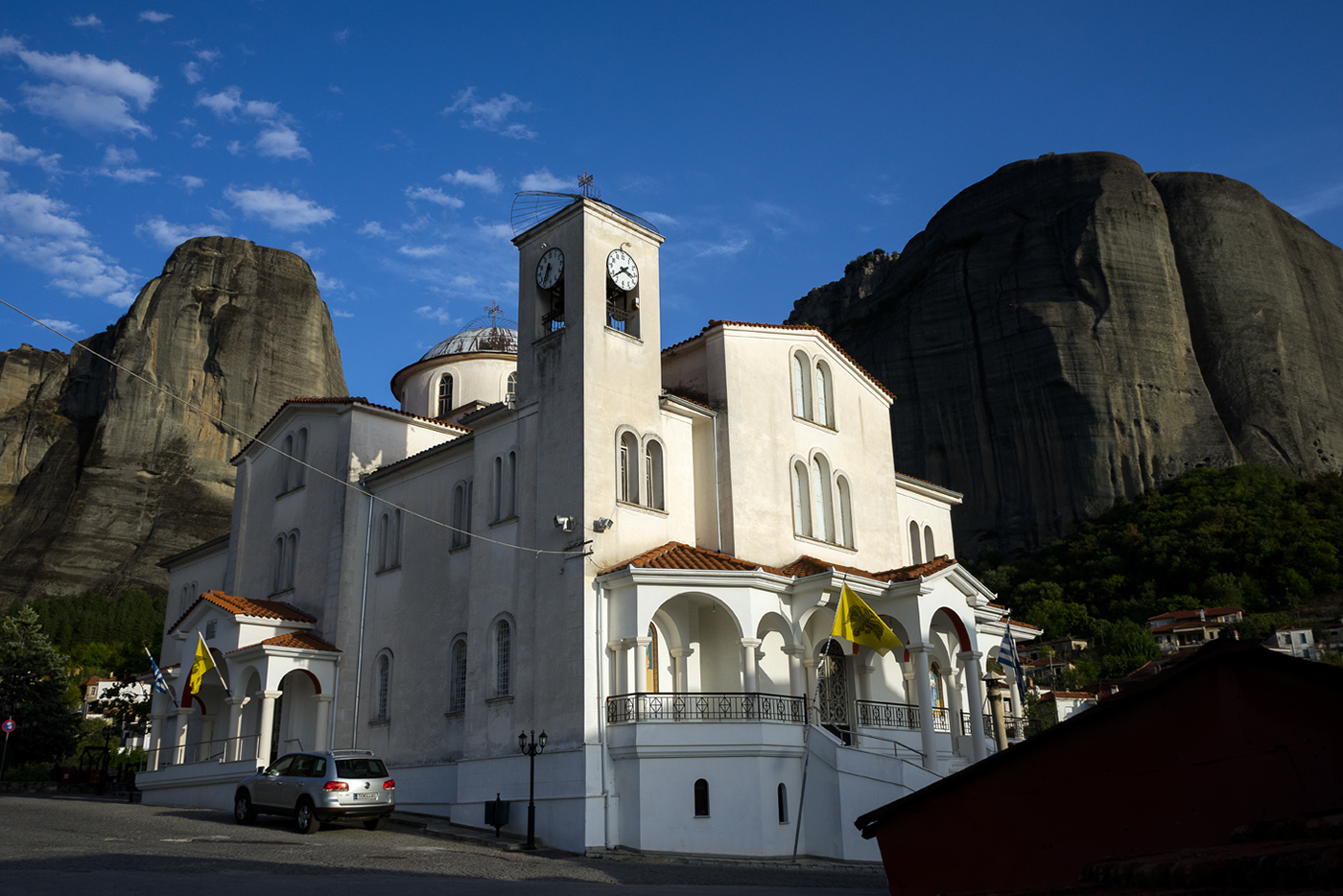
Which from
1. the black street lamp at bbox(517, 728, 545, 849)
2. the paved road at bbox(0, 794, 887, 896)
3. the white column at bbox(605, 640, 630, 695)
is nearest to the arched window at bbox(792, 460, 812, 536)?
the white column at bbox(605, 640, 630, 695)

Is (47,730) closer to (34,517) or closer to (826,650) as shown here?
(826,650)

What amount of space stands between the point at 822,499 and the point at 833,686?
491cm

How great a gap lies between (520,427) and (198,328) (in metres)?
90.4

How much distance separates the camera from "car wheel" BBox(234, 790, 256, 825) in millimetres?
20766

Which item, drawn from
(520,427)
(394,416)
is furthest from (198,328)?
(520,427)

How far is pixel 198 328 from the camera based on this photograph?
336ft

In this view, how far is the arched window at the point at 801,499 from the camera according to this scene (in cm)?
2609

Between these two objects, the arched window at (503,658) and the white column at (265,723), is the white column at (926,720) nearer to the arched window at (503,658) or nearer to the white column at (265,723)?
the arched window at (503,658)

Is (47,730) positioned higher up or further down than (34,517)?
further down

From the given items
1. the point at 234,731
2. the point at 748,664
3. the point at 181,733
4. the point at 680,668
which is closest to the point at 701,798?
the point at 748,664

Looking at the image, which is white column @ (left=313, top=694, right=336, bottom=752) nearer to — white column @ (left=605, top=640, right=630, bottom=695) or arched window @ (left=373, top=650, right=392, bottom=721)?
arched window @ (left=373, top=650, right=392, bottom=721)

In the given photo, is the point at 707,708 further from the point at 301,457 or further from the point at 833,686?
the point at 301,457

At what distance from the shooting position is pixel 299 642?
27.0m

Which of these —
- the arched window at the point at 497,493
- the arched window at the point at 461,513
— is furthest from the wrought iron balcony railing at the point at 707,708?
the arched window at the point at 461,513
